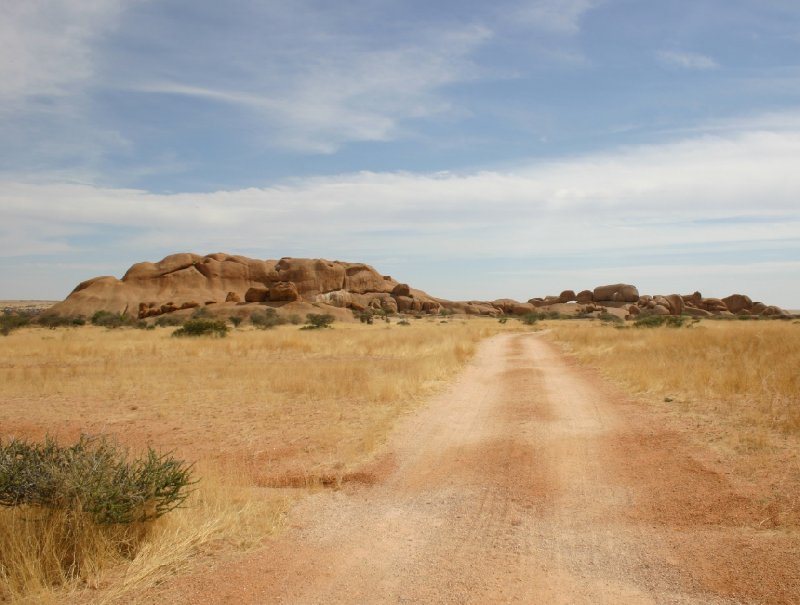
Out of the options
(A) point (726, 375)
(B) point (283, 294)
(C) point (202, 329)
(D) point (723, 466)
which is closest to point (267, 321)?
(C) point (202, 329)

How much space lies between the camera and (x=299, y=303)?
77.1 m

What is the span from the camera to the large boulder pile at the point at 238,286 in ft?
280

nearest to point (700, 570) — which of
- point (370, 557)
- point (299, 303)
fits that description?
point (370, 557)

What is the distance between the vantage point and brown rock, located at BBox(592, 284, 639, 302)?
360ft

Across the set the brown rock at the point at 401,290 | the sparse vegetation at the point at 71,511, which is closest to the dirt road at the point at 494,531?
the sparse vegetation at the point at 71,511

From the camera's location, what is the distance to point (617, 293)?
11125cm

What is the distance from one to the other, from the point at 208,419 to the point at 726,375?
11026 millimetres

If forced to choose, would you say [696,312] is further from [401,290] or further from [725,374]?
[725,374]

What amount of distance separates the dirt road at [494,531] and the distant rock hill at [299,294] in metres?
68.7

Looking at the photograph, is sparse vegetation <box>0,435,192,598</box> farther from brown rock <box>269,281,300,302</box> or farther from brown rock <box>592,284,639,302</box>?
brown rock <box>592,284,639,302</box>

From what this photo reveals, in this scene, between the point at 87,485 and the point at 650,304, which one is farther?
the point at 650,304

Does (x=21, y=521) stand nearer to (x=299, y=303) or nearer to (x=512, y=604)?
(x=512, y=604)

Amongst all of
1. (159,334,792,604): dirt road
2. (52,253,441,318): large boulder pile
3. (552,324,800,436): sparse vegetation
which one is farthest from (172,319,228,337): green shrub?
(52,253,441,318): large boulder pile

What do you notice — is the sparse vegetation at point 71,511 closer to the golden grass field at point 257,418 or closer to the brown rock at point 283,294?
the golden grass field at point 257,418
